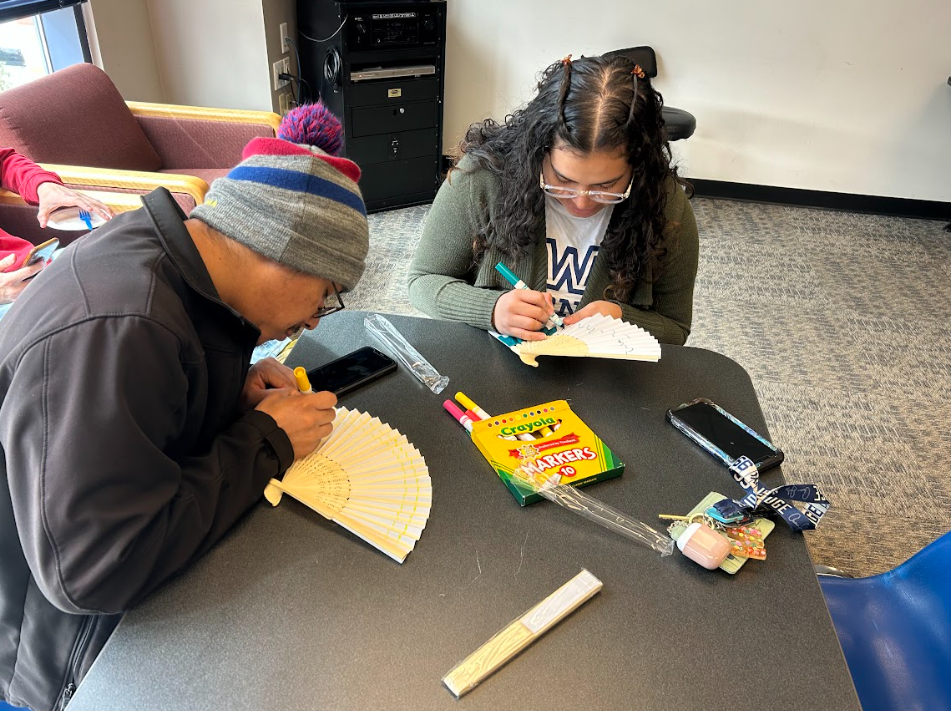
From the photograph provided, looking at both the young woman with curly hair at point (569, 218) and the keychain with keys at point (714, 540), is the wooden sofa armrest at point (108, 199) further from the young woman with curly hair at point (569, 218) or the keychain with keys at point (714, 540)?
the keychain with keys at point (714, 540)

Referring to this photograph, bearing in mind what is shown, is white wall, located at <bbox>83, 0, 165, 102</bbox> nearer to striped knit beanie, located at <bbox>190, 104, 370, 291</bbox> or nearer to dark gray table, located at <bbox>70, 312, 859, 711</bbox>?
striped knit beanie, located at <bbox>190, 104, 370, 291</bbox>

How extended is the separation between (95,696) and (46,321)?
1.30ft

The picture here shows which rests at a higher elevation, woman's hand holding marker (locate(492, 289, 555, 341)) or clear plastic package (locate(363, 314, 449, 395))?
woman's hand holding marker (locate(492, 289, 555, 341))

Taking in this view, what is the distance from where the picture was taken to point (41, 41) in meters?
2.95

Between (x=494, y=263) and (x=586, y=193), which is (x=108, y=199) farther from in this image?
(x=586, y=193)

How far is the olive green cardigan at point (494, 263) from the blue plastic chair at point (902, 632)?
619mm

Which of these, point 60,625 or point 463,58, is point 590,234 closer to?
point 60,625

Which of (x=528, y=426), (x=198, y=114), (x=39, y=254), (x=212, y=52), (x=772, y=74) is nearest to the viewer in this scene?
(x=528, y=426)

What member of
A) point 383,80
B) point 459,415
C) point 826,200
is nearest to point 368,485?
point 459,415

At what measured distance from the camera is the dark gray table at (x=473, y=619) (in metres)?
0.72

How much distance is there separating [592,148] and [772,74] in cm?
325

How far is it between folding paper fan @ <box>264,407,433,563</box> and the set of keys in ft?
1.16

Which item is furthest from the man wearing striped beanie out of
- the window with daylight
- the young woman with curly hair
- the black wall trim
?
the black wall trim

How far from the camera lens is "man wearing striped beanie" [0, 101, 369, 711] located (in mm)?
701
